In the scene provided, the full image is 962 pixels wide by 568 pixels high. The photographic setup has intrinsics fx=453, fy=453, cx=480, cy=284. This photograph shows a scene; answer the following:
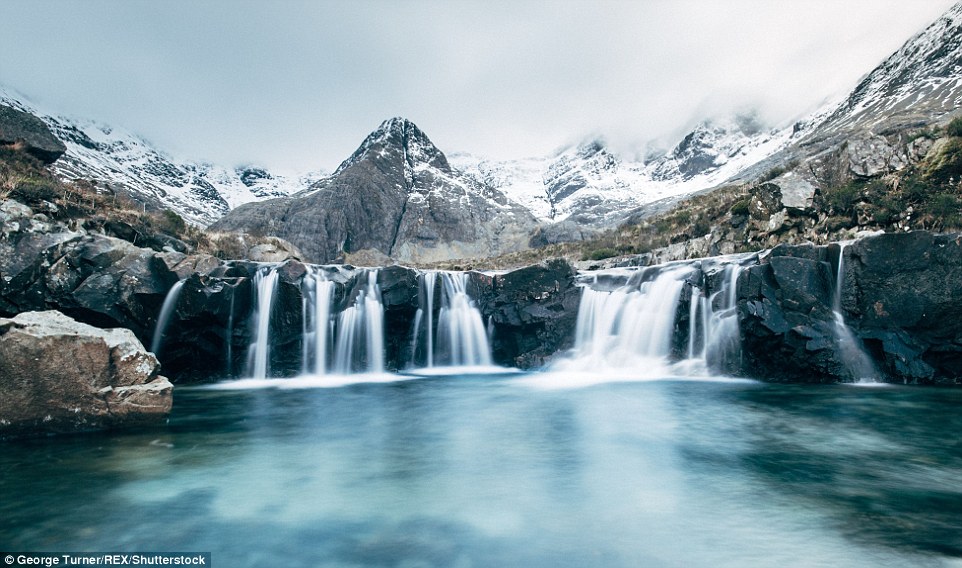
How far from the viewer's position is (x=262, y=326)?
58.4 ft

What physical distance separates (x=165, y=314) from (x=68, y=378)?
27.2 feet

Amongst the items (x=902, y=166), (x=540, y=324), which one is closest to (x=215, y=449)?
(x=540, y=324)

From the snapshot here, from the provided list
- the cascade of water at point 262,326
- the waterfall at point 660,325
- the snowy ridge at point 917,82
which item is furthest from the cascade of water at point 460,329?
the snowy ridge at point 917,82

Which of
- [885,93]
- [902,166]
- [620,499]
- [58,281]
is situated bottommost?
[620,499]

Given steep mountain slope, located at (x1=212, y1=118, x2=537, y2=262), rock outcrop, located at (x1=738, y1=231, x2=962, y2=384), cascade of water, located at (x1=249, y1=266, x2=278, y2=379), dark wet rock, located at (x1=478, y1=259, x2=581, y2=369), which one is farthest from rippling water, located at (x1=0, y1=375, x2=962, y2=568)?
steep mountain slope, located at (x1=212, y1=118, x2=537, y2=262)

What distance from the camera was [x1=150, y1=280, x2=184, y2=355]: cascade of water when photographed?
1538 cm

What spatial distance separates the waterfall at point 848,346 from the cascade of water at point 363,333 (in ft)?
54.4

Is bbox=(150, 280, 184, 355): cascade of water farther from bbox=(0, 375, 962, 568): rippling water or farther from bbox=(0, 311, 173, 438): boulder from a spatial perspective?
bbox=(0, 311, 173, 438): boulder

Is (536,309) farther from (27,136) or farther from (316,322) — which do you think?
(27,136)

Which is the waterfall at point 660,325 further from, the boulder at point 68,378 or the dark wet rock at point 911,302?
the boulder at point 68,378

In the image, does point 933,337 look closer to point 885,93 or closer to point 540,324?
point 540,324

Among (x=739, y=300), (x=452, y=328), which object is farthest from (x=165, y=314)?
(x=739, y=300)

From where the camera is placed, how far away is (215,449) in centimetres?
806

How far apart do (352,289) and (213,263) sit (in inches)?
211
